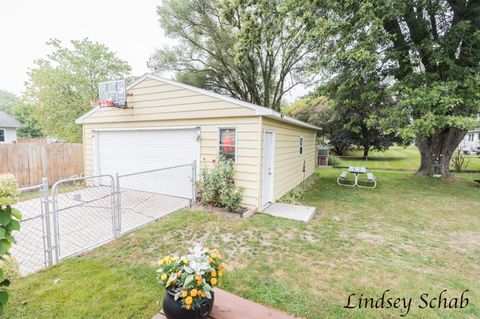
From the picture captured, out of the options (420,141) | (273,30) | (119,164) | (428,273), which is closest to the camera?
(428,273)

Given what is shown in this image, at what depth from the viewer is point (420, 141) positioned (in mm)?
10531

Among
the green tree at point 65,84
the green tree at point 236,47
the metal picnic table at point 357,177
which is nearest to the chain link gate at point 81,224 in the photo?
the metal picnic table at point 357,177

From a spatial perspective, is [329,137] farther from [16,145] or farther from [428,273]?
[16,145]

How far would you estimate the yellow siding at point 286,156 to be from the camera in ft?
20.2

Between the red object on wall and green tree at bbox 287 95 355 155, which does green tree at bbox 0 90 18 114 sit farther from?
the red object on wall

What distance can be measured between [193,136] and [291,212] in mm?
3347

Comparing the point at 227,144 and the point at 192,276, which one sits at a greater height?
the point at 227,144

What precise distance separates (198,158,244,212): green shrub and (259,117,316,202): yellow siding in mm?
758

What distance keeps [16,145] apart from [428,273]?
1123cm

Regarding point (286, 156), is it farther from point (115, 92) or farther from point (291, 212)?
point (115, 92)

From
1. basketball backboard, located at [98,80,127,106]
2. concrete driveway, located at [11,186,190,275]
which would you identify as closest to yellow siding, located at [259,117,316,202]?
concrete driveway, located at [11,186,190,275]

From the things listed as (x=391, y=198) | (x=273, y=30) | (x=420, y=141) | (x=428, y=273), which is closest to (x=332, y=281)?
(x=428, y=273)

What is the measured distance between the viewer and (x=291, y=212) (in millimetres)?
5512

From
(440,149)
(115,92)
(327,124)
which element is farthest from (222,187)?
(327,124)
